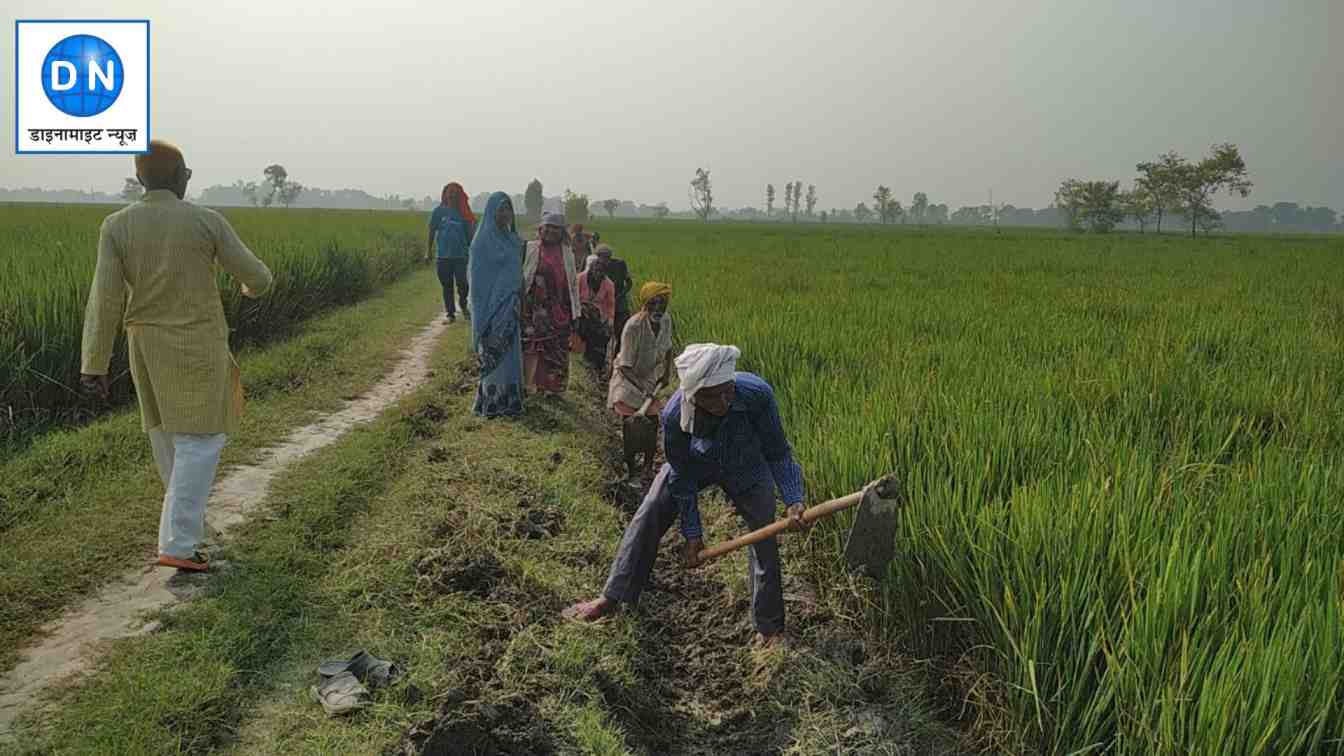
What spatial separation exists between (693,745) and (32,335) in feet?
18.0

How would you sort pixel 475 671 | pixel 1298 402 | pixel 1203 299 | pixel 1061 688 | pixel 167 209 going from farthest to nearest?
pixel 1203 299 → pixel 1298 402 → pixel 167 209 → pixel 475 671 → pixel 1061 688

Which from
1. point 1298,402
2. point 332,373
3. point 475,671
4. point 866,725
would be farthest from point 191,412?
point 1298,402

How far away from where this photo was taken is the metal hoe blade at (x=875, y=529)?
2.54 m

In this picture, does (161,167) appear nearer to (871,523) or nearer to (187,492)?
(187,492)

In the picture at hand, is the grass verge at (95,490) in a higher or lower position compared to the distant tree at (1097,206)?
lower

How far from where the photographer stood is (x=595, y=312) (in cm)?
723

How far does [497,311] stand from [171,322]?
2.95 m

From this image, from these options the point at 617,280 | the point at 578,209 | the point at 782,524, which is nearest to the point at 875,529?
the point at 782,524

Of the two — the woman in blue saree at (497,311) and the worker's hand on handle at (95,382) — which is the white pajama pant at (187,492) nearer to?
the worker's hand on handle at (95,382)

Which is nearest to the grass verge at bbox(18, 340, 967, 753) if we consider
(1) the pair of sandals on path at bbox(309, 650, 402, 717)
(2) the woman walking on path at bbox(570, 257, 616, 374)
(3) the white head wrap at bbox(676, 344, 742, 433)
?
(1) the pair of sandals on path at bbox(309, 650, 402, 717)

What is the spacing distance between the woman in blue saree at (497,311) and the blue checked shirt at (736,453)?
10.7 feet

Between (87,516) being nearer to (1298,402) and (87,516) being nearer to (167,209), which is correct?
(167,209)

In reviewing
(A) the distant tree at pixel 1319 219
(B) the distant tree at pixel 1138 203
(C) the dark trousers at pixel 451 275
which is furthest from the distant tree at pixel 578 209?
(A) the distant tree at pixel 1319 219

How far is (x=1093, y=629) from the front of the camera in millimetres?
2160
